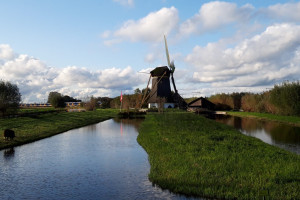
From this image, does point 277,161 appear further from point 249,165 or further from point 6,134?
point 6,134

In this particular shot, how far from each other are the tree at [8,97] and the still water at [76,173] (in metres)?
24.3

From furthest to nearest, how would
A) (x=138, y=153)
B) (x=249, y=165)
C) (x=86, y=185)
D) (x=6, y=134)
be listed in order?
(x=6, y=134), (x=138, y=153), (x=249, y=165), (x=86, y=185)

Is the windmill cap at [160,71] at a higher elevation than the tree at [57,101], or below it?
higher

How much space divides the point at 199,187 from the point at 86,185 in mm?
4428

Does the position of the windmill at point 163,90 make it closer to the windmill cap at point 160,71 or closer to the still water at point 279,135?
the windmill cap at point 160,71

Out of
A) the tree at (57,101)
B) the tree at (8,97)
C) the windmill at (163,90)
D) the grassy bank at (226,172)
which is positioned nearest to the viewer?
the grassy bank at (226,172)

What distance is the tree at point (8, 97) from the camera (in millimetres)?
40447

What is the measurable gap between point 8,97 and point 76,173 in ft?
119

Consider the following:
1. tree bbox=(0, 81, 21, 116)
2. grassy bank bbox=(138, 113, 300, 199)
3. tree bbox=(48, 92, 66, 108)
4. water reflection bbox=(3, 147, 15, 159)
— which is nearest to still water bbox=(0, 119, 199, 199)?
water reflection bbox=(3, 147, 15, 159)

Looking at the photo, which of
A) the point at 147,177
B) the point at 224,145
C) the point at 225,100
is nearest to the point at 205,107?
the point at 225,100

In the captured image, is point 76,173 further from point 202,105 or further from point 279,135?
point 202,105

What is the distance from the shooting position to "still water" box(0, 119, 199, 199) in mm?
9781

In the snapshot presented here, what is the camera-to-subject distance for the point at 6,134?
2094cm

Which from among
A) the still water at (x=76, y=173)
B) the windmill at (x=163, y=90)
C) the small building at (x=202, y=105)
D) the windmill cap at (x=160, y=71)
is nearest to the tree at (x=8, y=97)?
the still water at (x=76, y=173)
